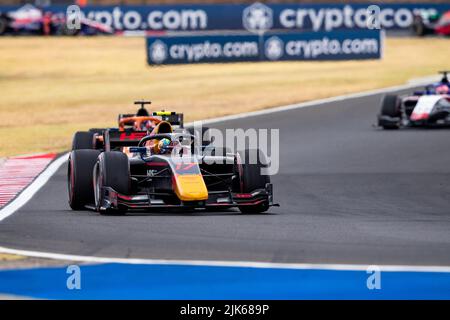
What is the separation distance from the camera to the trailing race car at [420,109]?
28281 mm

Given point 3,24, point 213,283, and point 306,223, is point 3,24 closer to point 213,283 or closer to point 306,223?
point 306,223

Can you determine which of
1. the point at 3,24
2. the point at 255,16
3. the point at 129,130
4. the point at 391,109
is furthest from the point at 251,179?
the point at 3,24

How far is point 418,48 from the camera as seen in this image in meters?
57.6

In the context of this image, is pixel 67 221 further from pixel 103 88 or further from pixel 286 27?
pixel 286 27

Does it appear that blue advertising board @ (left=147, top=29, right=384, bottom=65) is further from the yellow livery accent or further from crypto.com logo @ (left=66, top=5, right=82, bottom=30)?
the yellow livery accent

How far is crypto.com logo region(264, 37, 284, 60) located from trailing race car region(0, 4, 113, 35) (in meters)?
15.0

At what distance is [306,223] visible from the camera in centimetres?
1385

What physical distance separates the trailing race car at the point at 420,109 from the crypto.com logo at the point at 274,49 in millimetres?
21547

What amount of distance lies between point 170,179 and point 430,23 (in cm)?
4846

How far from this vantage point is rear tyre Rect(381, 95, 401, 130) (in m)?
28.8

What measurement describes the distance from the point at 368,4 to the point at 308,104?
83.8 ft

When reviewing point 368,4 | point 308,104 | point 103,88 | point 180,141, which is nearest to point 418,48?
point 368,4

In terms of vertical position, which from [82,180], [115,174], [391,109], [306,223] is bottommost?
[391,109]
